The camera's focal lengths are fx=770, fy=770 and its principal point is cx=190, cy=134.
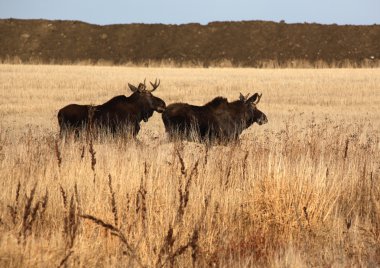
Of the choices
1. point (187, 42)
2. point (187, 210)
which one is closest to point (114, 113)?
point (187, 210)

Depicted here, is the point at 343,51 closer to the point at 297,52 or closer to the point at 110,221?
the point at 297,52

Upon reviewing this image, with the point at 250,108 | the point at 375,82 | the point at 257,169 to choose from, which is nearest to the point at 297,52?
the point at 375,82

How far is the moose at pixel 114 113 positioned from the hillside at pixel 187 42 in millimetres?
49022

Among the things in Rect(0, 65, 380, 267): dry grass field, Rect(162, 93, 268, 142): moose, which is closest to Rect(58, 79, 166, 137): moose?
Rect(162, 93, 268, 142): moose

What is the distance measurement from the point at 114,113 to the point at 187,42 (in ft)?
195

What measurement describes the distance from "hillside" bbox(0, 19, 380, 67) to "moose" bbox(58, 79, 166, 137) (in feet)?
161

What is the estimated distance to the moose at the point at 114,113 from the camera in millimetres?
14914

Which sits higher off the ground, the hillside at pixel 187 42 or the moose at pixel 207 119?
the hillside at pixel 187 42

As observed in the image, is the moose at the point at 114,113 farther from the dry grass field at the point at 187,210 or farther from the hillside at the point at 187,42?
the hillside at the point at 187,42

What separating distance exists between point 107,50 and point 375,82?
42.4m

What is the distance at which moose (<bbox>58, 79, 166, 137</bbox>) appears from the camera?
1491 centimetres

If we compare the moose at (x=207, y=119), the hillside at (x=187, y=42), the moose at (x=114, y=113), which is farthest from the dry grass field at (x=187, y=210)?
the hillside at (x=187, y=42)

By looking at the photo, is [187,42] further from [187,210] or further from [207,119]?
[187,210]

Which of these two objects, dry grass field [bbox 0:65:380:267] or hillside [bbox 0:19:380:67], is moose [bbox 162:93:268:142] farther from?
hillside [bbox 0:19:380:67]
